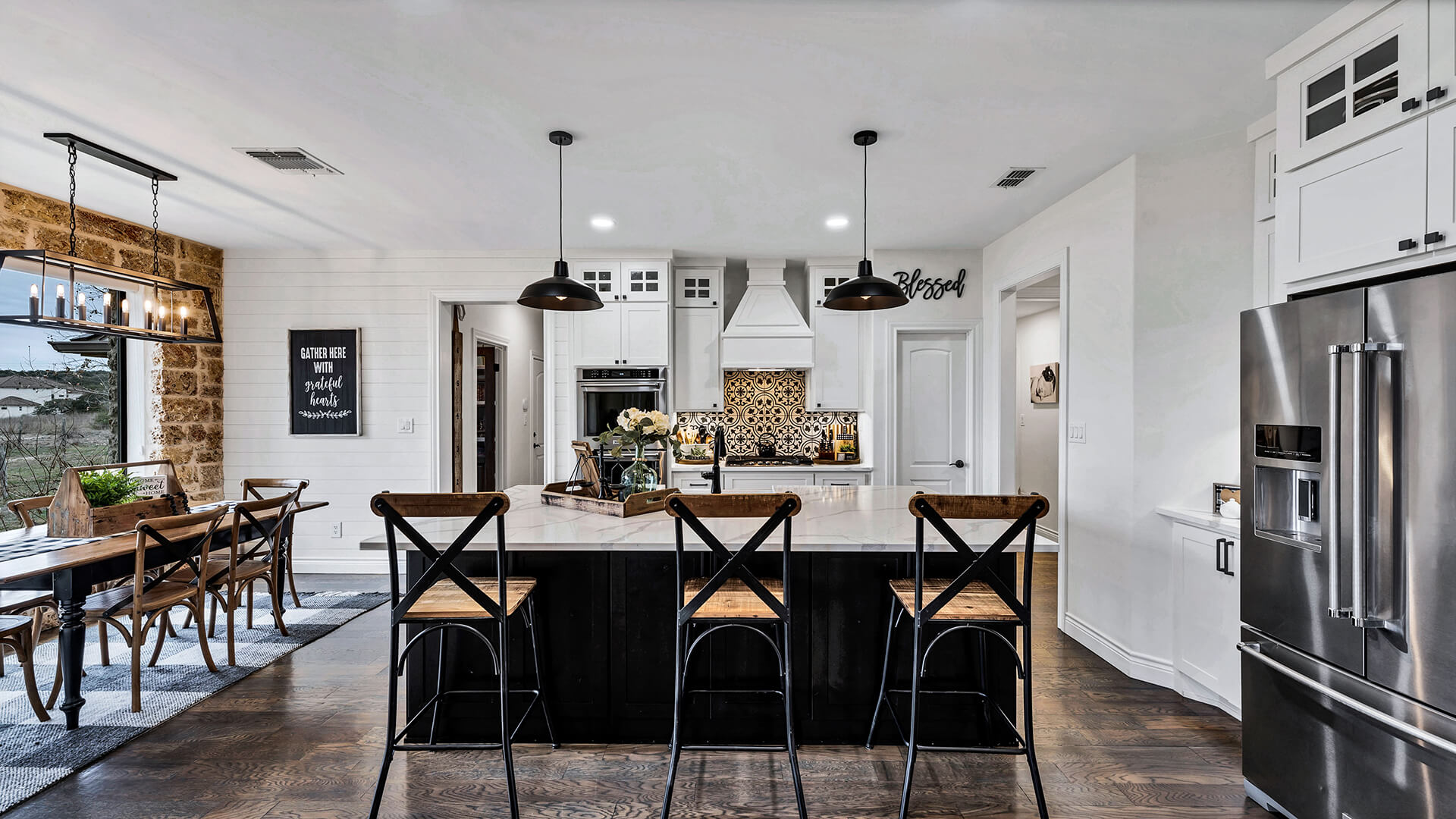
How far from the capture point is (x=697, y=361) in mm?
5234

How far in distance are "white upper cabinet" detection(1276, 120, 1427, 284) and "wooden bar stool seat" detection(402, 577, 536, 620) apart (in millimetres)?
2817

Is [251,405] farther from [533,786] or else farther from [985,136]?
[985,136]

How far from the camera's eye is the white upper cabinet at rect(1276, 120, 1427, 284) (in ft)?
5.75

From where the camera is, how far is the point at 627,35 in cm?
212

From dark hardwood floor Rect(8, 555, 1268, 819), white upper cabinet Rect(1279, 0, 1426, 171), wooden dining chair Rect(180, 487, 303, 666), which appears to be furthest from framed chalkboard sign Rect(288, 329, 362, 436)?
white upper cabinet Rect(1279, 0, 1426, 171)

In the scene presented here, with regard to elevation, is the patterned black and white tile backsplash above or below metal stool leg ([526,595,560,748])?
above

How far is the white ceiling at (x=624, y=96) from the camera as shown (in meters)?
2.03

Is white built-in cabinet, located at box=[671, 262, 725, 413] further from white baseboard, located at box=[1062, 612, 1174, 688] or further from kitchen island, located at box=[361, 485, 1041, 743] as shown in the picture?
white baseboard, located at box=[1062, 612, 1174, 688]

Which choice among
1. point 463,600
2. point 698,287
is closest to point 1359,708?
point 463,600

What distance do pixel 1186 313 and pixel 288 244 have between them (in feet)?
19.3

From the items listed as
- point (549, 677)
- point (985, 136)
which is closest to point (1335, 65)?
point (985, 136)

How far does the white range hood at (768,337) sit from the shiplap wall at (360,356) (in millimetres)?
863

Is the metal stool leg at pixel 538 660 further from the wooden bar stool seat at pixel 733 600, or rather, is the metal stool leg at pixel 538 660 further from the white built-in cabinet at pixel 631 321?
the white built-in cabinet at pixel 631 321

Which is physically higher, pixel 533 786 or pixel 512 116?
pixel 512 116
